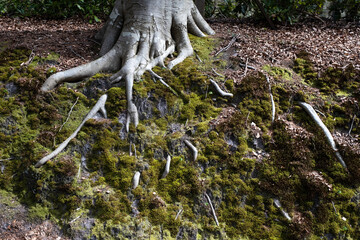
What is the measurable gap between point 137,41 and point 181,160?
104 inches

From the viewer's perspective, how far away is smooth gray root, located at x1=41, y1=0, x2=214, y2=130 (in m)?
5.12

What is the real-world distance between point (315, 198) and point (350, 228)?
2.05 feet

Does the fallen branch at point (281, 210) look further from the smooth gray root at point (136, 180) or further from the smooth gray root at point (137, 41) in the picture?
the smooth gray root at point (137, 41)

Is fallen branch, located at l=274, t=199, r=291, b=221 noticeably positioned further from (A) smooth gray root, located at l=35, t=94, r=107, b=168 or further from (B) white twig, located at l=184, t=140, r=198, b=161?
(A) smooth gray root, located at l=35, t=94, r=107, b=168

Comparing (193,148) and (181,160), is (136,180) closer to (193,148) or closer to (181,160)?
(181,160)

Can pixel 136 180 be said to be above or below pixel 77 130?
below

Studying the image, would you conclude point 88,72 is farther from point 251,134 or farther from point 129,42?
point 251,134

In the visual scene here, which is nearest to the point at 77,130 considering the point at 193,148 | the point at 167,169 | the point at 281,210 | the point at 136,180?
the point at 136,180

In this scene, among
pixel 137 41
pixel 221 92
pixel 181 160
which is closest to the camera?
pixel 181 160

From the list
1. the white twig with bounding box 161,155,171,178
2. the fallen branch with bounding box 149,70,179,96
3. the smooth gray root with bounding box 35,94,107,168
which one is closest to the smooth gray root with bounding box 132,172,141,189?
the white twig with bounding box 161,155,171,178

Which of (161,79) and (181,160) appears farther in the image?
(161,79)

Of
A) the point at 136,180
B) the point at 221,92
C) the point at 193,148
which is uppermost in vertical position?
the point at 221,92

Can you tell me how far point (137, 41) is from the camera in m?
5.62

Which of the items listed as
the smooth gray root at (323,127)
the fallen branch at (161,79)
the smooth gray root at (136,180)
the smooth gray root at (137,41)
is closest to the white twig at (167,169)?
the smooth gray root at (136,180)
